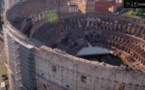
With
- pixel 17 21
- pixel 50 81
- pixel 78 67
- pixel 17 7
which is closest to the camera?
pixel 78 67

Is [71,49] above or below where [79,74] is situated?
below

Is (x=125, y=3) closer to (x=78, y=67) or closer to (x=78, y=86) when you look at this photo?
(x=78, y=67)

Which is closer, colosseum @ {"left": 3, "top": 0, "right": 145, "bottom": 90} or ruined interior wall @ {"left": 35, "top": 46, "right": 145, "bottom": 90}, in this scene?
ruined interior wall @ {"left": 35, "top": 46, "right": 145, "bottom": 90}

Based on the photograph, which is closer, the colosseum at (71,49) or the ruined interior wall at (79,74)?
the ruined interior wall at (79,74)

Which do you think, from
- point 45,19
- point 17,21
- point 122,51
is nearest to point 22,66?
point 17,21

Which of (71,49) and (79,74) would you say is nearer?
(79,74)
